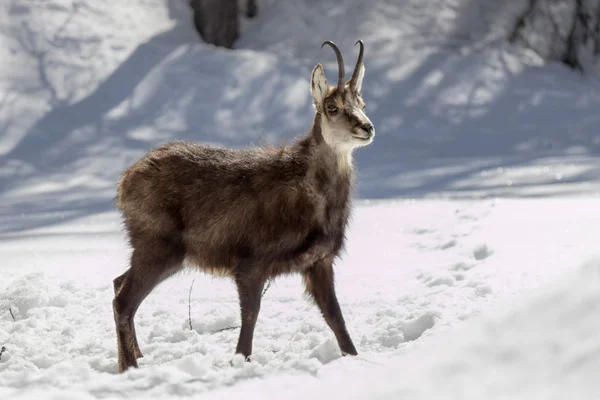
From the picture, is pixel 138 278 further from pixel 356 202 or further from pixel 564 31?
pixel 564 31

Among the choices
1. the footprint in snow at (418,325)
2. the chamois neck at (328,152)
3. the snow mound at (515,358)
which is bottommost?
the footprint in snow at (418,325)

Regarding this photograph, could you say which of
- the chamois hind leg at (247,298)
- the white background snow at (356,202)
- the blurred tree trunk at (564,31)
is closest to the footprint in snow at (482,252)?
the white background snow at (356,202)

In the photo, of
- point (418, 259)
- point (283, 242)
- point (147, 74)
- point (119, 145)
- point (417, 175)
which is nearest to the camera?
point (283, 242)

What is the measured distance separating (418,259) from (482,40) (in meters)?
9.53

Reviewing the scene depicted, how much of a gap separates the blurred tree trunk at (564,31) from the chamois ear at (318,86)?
38.4ft

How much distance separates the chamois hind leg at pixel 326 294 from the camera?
5.66 metres

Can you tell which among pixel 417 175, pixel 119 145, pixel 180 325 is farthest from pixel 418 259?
pixel 119 145

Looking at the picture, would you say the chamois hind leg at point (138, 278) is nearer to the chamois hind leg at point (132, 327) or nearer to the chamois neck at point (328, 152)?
the chamois hind leg at point (132, 327)

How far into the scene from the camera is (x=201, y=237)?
567 centimetres

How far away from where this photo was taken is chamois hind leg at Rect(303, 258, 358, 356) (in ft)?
18.6

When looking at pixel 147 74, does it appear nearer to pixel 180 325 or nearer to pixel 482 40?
pixel 482 40

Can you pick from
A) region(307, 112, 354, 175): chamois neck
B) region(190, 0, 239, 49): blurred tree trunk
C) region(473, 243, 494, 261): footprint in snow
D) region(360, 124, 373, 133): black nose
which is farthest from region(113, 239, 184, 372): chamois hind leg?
region(190, 0, 239, 49): blurred tree trunk

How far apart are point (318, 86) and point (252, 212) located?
0.80m

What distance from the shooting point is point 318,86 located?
18.6ft
